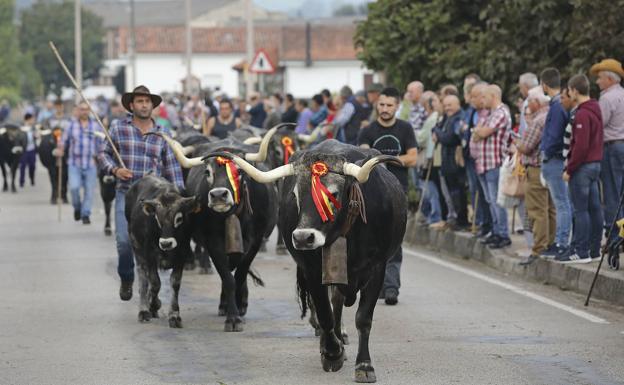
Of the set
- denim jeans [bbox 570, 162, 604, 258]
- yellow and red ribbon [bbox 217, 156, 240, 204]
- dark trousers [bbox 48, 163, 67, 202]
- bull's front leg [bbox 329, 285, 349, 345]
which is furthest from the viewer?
dark trousers [bbox 48, 163, 67, 202]

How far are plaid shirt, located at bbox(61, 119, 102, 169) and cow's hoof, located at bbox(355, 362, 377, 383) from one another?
1512cm

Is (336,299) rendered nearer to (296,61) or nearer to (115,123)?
(115,123)

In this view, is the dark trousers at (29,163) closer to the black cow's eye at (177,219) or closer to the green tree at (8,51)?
the black cow's eye at (177,219)

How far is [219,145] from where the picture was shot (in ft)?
45.5

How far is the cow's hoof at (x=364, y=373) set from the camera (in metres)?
9.87

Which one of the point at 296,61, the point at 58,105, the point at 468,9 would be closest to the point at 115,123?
the point at 468,9

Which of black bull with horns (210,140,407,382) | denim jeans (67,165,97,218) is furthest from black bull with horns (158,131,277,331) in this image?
denim jeans (67,165,97,218)

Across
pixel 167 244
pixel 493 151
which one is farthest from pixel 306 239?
pixel 493 151

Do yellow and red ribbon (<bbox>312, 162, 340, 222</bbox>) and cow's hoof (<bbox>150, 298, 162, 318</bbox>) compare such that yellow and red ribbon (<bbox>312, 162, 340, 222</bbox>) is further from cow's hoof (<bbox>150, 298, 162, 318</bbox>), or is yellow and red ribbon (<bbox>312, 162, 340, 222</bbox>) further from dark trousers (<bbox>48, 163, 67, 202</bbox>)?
dark trousers (<bbox>48, 163, 67, 202</bbox>)

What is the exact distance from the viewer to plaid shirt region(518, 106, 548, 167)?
1606cm

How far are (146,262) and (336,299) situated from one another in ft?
9.17

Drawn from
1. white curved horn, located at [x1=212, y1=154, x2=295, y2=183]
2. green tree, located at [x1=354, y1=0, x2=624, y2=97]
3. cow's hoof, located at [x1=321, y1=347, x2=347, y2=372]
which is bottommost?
cow's hoof, located at [x1=321, y1=347, x2=347, y2=372]

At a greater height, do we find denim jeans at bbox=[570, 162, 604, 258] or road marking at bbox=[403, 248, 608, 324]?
denim jeans at bbox=[570, 162, 604, 258]

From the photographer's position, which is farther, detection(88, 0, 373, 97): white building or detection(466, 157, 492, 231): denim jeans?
detection(88, 0, 373, 97): white building
